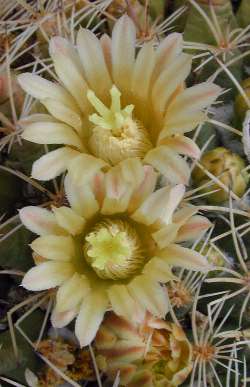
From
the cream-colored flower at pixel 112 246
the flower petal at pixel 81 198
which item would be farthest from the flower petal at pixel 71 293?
the flower petal at pixel 81 198

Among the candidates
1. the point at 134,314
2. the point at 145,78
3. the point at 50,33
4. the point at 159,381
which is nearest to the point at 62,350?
the point at 159,381

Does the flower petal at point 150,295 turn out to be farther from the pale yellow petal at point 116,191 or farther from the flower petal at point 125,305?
the pale yellow petal at point 116,191

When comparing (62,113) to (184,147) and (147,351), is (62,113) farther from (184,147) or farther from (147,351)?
(147,351)

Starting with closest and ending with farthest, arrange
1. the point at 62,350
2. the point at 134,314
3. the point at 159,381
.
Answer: the point at 134,314 → the point at 159,381 → the point at 62,350

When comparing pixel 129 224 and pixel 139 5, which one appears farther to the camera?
pixel 139 5

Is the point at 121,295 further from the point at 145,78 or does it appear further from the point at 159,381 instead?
the point at 145,78

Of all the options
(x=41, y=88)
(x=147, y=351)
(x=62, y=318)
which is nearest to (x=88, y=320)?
(x=62, y=318)

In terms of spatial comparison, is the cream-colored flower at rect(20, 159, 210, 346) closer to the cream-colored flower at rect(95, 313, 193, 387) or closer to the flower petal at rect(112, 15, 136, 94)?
the cream-colored flower at rect(95, 313, 193, 387)
